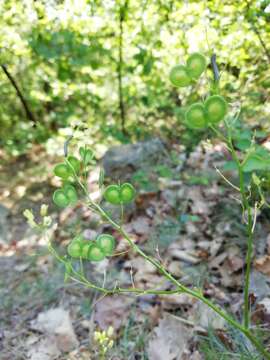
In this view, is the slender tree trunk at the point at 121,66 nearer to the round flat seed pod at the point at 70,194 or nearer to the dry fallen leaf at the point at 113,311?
the dry fallen leaf at the point at 113,311

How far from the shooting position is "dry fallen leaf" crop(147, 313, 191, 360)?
1.60m

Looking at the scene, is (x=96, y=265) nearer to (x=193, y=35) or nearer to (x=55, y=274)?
(x=55, y=274)

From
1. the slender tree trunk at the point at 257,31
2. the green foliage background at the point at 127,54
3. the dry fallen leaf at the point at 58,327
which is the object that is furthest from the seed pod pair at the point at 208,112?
the slender tree trunk at the point at 257,31

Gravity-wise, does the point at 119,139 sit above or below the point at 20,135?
above

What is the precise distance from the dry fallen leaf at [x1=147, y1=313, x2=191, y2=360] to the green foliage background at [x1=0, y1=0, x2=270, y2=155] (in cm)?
104

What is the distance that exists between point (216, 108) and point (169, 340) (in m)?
1.11

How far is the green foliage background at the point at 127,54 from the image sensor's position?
2.40 meters

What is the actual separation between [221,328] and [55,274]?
97 centimetres

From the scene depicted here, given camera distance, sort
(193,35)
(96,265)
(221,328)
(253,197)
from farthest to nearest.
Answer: (193,35) < (96,265) < (253,197) < (221,328)

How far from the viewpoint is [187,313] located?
5.74ft

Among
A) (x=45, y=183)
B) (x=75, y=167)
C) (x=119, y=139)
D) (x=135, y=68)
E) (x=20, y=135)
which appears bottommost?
(x=45, y=183)

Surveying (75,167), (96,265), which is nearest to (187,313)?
(96,265)

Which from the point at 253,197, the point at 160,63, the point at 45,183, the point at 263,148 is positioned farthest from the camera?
the point at 45,183

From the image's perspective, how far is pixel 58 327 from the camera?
182cm
